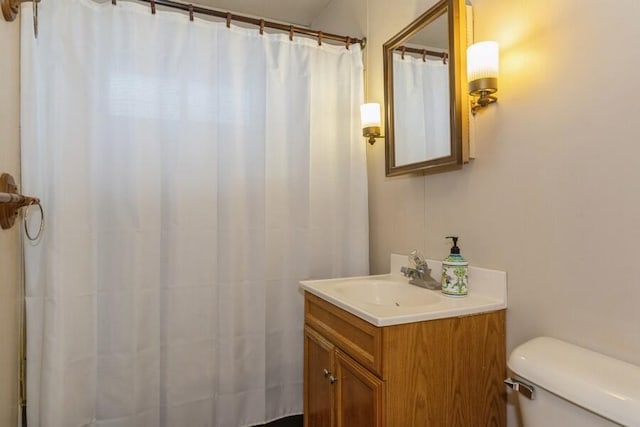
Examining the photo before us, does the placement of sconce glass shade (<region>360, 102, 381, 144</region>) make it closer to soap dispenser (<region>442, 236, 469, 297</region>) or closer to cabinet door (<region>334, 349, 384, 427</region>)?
soap dispenser (<region>442, 236, 469, 297</region>)

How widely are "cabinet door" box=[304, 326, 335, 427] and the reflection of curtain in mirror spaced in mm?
883

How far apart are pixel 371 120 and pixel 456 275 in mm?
891

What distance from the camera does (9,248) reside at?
1.38 meters

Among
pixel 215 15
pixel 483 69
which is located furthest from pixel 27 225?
pixel 483 69

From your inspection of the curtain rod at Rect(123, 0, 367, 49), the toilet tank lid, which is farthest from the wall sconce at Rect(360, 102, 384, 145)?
the toilet tank lid

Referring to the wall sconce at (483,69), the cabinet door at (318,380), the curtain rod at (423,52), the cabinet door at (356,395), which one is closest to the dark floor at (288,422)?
the cabinet door at (318,380)

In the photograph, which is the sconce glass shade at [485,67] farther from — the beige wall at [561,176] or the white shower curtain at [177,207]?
the white shower curtain at [177,207]

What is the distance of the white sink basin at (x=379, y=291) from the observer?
4.91ft

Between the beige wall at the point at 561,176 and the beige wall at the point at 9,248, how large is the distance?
1.69m

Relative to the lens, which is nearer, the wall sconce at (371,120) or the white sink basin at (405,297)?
the white sink basin at (405,297)

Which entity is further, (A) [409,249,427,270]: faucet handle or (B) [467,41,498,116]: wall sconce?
(A) [409,249,427,270]: faucet handle

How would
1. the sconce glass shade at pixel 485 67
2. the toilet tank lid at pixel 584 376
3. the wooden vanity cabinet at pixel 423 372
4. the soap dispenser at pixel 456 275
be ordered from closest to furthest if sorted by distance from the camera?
the toilet tank lid at pixel 584 376 → the wooden vanity cabinet at pixel 423 372 → the sconce glass shade at pixel 485 67 → the soap dispenser at pixel 456 275

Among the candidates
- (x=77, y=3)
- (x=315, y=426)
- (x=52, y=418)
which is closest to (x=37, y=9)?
(x=77, y=3)

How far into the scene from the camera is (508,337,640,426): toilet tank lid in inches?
28.1
